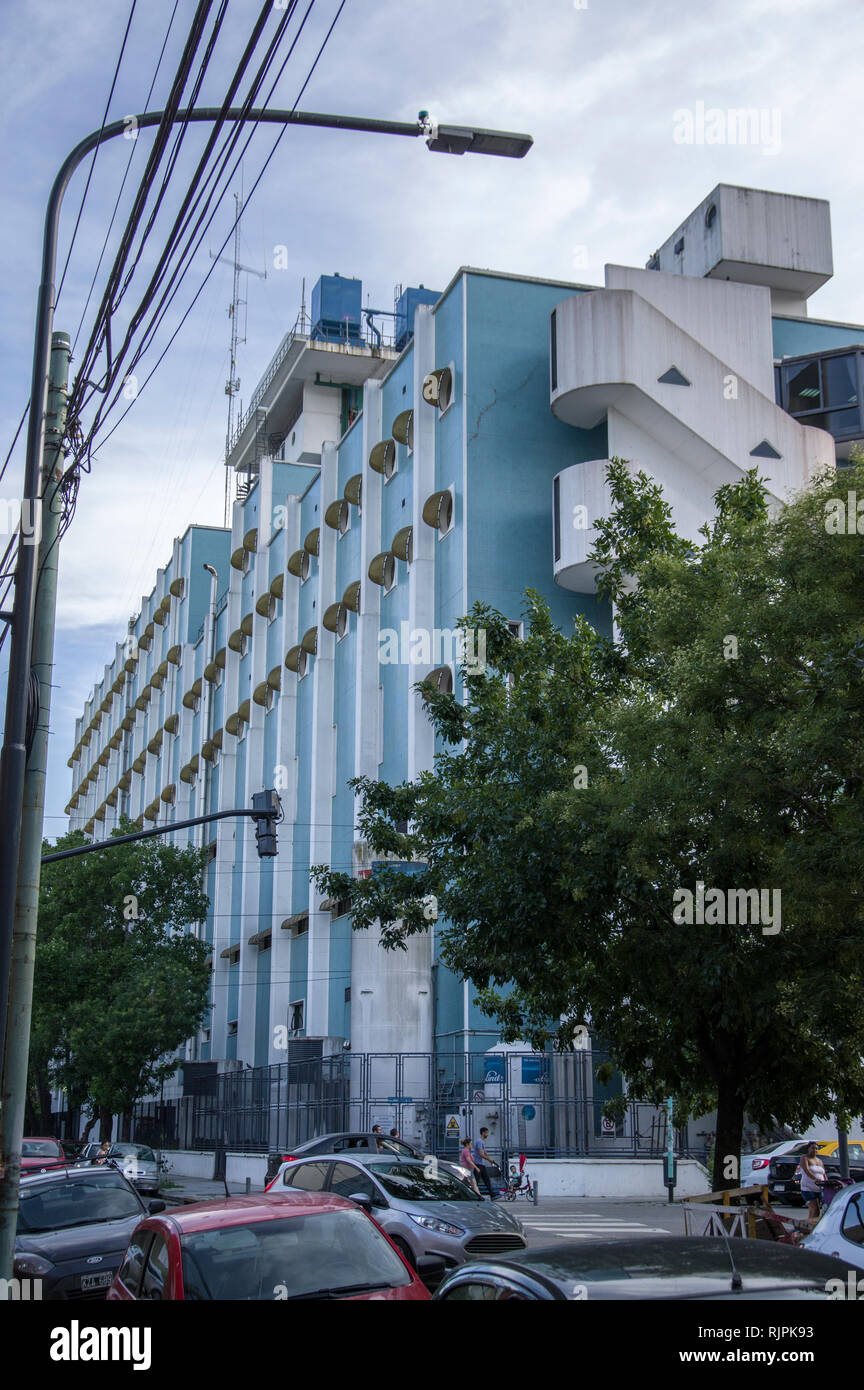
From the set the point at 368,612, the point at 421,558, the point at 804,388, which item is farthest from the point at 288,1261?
the point at 804,388

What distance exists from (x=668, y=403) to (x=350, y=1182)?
2432cm

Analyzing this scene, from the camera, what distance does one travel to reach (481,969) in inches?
620

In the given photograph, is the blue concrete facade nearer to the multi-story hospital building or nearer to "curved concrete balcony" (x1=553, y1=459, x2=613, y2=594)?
the multi-story hospital building

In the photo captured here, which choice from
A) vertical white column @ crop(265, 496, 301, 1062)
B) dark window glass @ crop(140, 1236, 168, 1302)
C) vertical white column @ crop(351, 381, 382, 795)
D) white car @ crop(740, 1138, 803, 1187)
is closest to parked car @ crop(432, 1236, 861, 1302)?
dark window glass @ crop(140, 1236, 168, 1302)

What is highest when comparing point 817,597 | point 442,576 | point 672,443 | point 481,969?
point 672,443

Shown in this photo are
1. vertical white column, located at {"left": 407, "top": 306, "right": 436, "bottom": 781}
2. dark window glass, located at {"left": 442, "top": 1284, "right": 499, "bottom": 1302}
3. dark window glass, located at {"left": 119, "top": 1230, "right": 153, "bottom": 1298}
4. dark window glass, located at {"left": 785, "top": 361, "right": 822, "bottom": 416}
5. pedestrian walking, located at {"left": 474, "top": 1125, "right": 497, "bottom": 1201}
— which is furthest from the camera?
dark window glass, located at {"left": 785, "top": 361, "right": 822, "bottom": 416}

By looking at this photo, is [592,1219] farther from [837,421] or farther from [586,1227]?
[837,421]

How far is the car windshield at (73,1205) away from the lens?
13891 millimetres

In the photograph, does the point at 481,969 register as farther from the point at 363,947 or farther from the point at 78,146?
the point at 363,947

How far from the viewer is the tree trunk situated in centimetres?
1428

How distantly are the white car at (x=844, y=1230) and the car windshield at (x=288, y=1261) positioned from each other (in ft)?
10.9

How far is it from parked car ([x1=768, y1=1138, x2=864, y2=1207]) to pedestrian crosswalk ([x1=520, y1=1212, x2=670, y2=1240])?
5.37 metres
